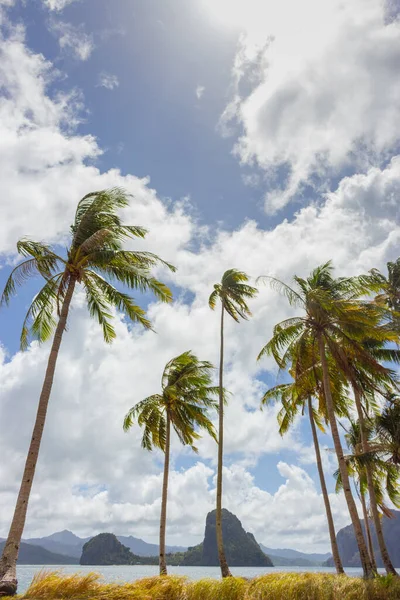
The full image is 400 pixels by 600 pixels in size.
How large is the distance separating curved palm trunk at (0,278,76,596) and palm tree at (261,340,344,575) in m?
11.2

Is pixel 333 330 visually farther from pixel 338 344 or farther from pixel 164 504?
pixel 164 504

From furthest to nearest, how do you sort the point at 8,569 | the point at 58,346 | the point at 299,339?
the point at 299,339, the point at 58,346, the point at 8,569

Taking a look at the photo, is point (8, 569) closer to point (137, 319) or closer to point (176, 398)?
point (137, 319)

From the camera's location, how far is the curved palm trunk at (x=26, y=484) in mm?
9742

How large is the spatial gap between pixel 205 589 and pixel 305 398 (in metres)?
15.4

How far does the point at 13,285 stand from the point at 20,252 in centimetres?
122

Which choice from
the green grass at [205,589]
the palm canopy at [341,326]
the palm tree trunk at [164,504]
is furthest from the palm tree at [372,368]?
the palm tree trunk at [164,504]

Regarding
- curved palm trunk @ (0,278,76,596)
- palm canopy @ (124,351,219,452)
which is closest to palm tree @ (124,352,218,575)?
palm canopy @ (124,351,219,452)

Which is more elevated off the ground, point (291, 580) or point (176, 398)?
point (176, 398)

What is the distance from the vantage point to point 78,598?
28.1 ft

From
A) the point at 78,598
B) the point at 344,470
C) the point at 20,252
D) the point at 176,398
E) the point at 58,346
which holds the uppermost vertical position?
the point at 20,252

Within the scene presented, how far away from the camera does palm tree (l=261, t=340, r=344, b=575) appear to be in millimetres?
21094

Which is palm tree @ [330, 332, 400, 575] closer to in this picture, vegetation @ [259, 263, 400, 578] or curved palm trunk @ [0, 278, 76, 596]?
vegetation @ [259, 263, 400, 578]

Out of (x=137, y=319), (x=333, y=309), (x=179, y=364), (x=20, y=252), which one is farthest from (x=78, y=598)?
(x=179, y=364)
